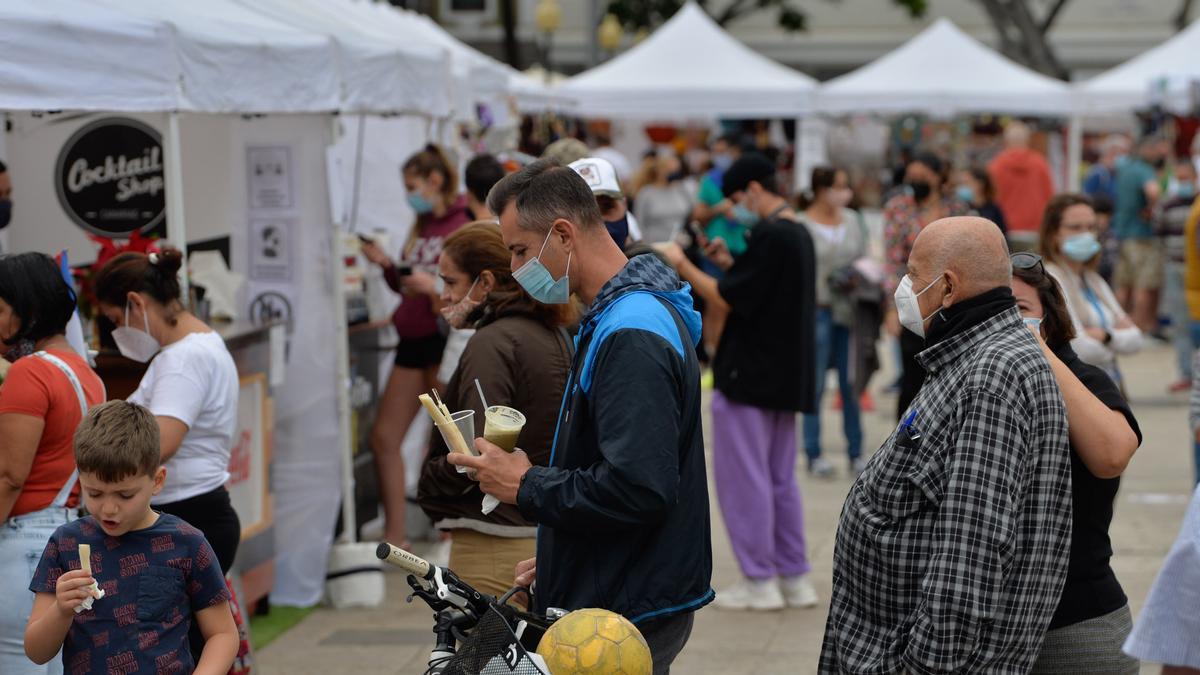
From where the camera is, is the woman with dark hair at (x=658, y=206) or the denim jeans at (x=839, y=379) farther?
the woman with dark hair at (x=658, y=206)

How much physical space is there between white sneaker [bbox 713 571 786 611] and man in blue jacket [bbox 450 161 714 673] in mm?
3823

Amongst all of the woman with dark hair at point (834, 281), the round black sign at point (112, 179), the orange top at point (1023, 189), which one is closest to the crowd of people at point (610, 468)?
the round black sign at point (112, 179)

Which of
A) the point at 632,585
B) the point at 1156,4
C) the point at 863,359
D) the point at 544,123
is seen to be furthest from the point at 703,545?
the point at 1156,4

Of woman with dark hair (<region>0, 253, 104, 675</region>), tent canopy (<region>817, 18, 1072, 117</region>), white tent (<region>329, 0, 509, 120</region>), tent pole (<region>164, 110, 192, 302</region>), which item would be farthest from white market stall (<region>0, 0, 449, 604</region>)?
tent canopy (<region>817, 18, 1072, 117</region>)

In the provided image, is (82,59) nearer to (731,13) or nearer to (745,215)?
(745,215)

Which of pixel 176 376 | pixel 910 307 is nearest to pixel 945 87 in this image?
pixel 176 376

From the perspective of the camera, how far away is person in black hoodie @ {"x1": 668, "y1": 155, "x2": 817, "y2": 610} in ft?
22.7

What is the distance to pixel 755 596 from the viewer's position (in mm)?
7281

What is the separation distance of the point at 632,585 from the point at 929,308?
0.91 m

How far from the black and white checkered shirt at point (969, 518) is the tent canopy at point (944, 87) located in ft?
50.1

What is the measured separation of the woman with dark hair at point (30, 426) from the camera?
416 centimetres

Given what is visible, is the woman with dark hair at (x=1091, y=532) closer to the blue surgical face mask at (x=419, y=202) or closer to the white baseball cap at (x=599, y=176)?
the white baseball cap at (x=599, y=176)

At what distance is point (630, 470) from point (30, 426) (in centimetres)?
188

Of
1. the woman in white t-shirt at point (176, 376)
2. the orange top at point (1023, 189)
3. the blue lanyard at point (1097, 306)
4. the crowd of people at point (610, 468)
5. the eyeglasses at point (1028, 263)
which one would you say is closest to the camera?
the crowd of people at point (610, 468)
